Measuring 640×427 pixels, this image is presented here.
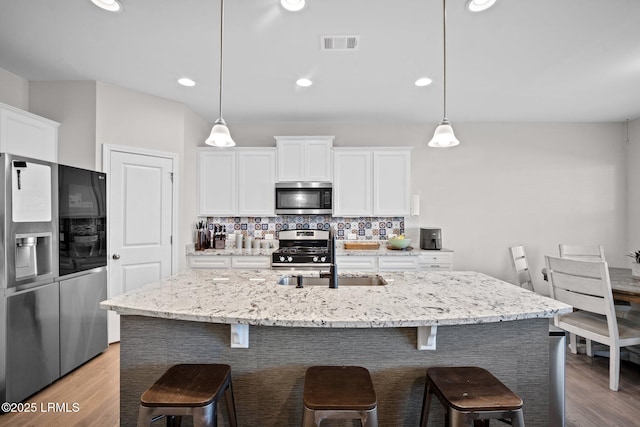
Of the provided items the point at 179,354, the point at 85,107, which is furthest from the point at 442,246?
the point at 85,107

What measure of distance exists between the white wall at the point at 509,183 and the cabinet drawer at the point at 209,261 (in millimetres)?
1689

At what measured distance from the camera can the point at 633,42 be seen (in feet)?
7.55

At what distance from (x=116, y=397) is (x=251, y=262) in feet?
6.04

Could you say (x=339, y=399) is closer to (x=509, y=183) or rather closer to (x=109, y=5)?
(x=109, y=5)

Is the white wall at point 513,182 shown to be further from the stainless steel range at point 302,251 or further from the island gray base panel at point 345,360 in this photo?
the island gray base panel at point 345,360

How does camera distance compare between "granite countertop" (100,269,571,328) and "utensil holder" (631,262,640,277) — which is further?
"utensil holder" (631,262,640,277)

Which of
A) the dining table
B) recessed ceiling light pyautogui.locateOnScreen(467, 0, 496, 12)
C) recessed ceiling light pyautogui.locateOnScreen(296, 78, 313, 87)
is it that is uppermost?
recessed ceiling light pyautogui.locateOnScreen(296, 78, 313, 87)

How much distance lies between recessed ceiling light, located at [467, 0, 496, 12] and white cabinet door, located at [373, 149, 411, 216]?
211 cm

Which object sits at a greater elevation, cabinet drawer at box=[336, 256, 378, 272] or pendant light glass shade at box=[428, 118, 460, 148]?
pendant light glass shade at box=[428, 118, 460, 148]

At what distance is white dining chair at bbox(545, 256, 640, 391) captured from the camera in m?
2.23

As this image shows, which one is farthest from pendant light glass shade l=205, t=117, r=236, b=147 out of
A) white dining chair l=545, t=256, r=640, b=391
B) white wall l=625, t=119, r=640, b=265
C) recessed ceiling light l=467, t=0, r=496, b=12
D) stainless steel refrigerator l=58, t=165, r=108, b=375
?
white wall l=625, t=119, r=640, b=265

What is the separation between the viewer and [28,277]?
6.98 feet

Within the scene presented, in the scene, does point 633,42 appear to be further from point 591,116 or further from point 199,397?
Result: point 199,397

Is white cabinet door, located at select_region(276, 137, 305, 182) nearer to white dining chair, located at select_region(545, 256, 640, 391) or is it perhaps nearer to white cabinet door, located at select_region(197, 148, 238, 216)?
white cabinet door, located at select_region(197, 148, 238, 216)
